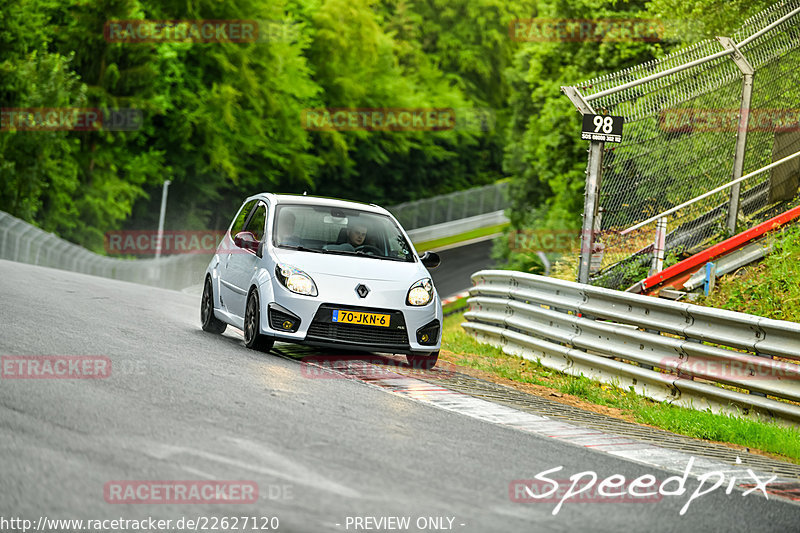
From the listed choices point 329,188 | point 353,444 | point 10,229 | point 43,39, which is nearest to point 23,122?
point 43,39

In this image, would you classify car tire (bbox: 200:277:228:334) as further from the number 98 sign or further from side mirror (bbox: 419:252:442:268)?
the number 98 sign

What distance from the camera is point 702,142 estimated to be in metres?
14.0

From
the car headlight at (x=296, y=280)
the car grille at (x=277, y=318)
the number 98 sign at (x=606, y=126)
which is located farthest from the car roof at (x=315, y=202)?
the number 98 sign at (x=606, y=126)

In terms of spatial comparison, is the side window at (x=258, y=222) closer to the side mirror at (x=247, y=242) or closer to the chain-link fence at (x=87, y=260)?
the side mirror at (x=247, y=242)

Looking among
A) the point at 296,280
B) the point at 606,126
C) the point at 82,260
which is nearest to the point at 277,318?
A: the point at 296,280

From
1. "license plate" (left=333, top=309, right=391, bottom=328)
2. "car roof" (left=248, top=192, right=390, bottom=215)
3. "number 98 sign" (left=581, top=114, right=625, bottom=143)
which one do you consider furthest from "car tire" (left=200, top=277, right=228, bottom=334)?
"number 98 sign" (left=581, top=114, right=625, bottom=143)

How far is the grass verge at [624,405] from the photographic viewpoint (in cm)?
852

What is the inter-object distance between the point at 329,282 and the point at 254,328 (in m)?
0.95

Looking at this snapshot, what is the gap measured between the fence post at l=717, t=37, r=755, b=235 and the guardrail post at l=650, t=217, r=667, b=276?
1049mm

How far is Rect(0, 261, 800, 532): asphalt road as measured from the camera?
5.01 m

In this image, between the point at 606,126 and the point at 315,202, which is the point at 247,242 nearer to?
the point at 315,202

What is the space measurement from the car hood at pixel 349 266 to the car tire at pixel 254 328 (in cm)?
51

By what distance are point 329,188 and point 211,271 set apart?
2048 inches

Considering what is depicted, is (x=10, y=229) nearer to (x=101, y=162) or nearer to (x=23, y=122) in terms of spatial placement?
(x=23, y=122)
